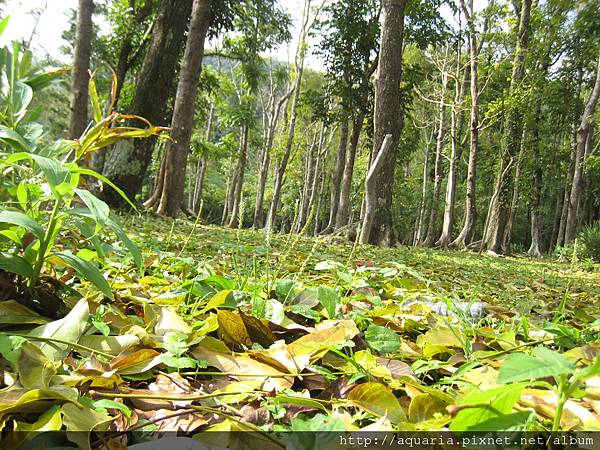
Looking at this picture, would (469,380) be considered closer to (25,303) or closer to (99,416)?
(99,416)

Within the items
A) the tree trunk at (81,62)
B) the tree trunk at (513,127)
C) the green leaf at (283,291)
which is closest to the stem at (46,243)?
the green leaf at (283,291)

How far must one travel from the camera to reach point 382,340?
1.05m

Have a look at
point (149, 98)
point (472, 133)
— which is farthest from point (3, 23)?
point (472, 133)

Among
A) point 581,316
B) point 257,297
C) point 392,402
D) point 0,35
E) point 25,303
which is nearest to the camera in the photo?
point 392,402

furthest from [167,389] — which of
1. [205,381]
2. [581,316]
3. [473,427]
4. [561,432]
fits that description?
[581,316]

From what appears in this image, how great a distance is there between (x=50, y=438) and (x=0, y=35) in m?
1.12

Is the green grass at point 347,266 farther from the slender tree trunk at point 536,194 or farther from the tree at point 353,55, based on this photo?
the slender tree trunk at point 536,194

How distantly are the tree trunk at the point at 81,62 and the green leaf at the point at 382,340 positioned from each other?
294 inches

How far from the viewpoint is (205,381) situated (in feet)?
2.84

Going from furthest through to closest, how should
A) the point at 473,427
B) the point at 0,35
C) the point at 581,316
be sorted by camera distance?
1. the point at 581,316
2. the point at 0,35
3. the point at 473,427

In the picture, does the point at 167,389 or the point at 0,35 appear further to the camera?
the point at 0,35

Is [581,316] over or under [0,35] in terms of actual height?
under

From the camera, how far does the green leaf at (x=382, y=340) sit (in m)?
1.02

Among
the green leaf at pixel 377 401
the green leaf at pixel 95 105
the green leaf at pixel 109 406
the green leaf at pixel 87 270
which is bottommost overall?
the green leaf at pixel 109 406
